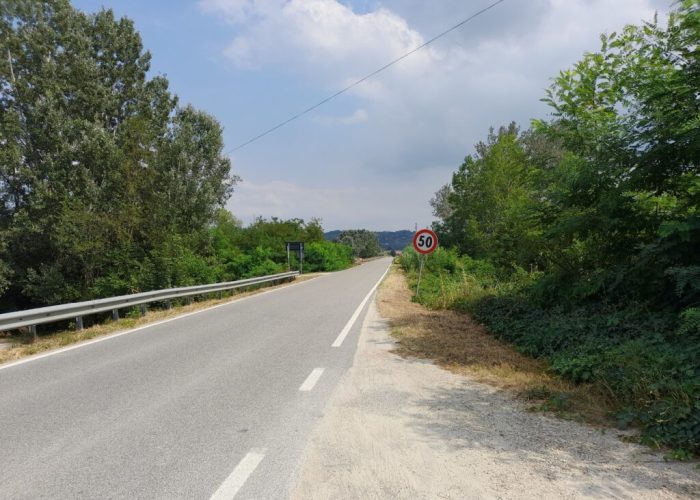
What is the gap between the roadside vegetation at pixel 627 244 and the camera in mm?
4785

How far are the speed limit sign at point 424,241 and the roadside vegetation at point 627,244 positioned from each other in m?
4.38

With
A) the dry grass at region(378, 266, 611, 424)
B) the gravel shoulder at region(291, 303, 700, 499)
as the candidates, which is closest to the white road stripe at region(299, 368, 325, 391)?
the gravel shoulder at region(291, 303, 700, 499)

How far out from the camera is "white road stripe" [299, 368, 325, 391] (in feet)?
18.6

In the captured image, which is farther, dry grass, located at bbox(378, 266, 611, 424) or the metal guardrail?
the metal guardrail

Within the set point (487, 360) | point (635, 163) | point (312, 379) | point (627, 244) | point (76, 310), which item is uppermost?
point (635, 163)

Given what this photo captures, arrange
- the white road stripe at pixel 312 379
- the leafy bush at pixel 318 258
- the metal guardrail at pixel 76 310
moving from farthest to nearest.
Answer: the leafy bush at pixel 318 258, the metal guardrail at pixel 76 310, the white road stripe at pixel 312 379

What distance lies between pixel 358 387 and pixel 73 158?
956 inches

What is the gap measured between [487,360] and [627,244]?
152 inches

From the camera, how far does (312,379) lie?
6027 mm

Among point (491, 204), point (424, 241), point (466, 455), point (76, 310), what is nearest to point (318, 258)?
point (491, 204)

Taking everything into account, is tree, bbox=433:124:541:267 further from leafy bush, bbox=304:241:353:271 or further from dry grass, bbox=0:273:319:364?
leafy bush, bbox=304:241:353:271

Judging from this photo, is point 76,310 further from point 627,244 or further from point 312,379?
point 627,244

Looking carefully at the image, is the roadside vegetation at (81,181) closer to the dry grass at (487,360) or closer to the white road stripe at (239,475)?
the dry grass at (487,360)

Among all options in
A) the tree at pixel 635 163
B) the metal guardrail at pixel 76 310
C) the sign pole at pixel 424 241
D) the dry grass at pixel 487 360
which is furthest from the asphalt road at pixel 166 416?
the sign pole at pixel 424 241
